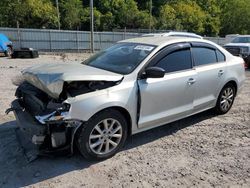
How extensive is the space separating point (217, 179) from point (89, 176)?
5.35ft

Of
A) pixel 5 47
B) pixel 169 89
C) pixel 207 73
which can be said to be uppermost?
pixel 207 73

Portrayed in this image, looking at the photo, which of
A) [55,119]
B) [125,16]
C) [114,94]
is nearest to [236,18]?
[125,16]

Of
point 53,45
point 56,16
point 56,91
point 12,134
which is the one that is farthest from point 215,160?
point 56,16

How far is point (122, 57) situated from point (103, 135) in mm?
1410

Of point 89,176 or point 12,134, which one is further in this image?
point 12,134

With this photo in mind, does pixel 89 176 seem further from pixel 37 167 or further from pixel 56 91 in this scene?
pixel 56 91

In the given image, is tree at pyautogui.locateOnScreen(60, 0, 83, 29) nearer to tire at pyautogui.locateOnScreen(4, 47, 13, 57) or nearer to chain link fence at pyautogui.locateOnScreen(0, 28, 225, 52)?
chain link fence at pyautogui.locateOnScreen(0, 28, 225, 52)

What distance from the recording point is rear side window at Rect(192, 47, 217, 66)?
5.20 m

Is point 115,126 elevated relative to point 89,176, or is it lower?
elevated

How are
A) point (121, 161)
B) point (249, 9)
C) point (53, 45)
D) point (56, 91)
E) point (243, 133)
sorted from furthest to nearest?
point (249, 9), point (53, 45), point (243, 133), point (121, 161), point (56, 91)

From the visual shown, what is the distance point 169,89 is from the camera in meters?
4.58

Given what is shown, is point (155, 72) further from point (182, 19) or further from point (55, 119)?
point (182, 19)

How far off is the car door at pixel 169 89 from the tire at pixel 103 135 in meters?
0.38

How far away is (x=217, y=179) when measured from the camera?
3707 mm
